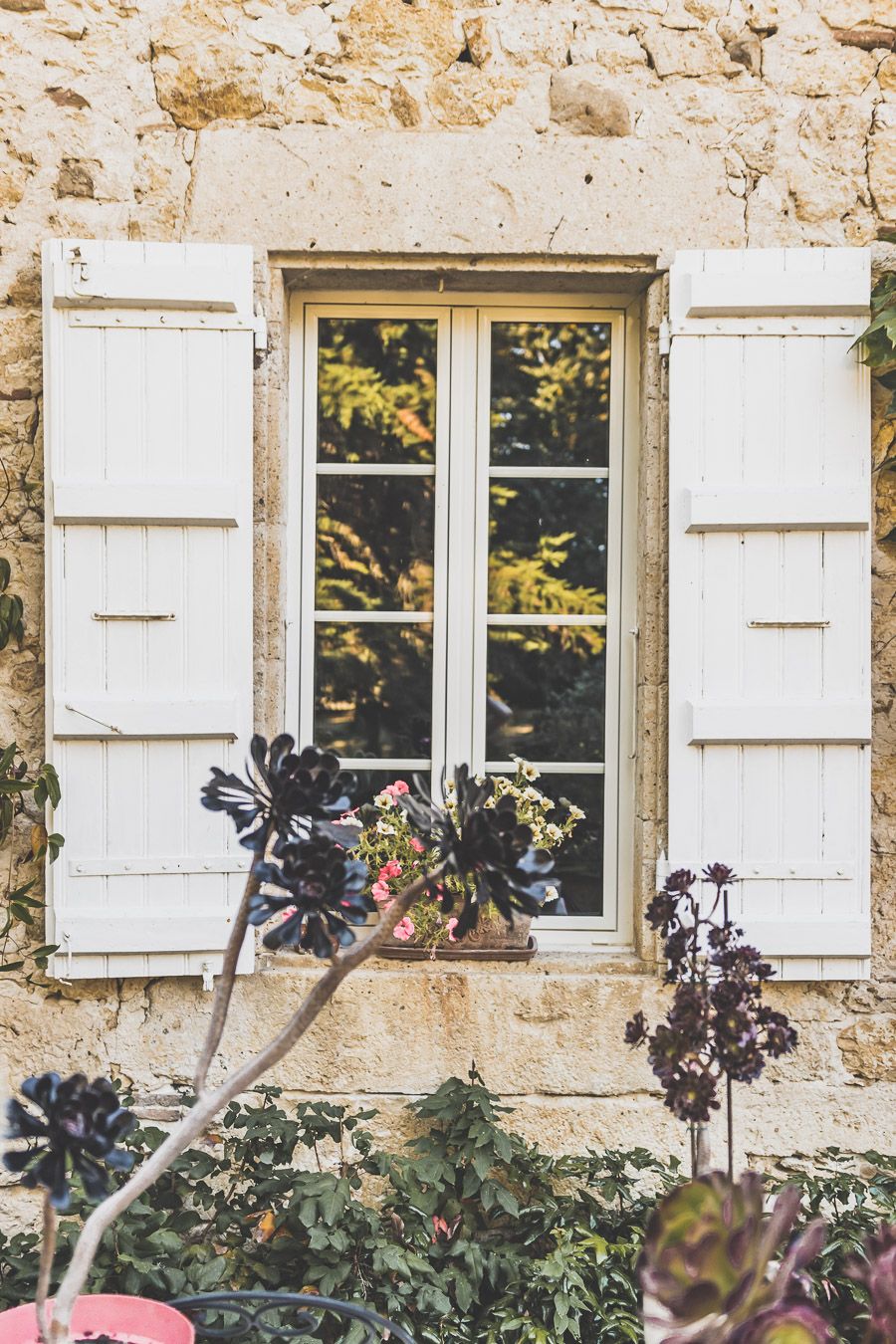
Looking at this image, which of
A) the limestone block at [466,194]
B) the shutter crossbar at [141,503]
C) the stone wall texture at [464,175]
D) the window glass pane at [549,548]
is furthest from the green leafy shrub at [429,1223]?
the limestone block at [466,194]

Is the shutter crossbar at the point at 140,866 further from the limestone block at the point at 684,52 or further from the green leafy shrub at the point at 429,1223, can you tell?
the limestone block at the point at 684,52

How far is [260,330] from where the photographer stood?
267 centimetres

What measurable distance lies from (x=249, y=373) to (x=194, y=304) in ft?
0.69

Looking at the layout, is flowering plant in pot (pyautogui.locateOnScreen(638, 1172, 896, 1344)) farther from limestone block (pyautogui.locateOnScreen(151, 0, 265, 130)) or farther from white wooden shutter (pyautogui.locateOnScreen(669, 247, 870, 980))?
limestone block (pyautogui.locateOnScreen(151, 0, 265, 130))

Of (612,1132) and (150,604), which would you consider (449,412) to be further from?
(612,1132)

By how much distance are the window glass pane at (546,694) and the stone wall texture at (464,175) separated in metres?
0.42

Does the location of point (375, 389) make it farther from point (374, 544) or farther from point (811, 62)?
point (811, 62)

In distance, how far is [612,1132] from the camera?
267cm

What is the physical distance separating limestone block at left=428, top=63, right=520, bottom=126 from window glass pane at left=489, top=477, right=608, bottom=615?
917 millimetres

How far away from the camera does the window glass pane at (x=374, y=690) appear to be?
9.64 ft

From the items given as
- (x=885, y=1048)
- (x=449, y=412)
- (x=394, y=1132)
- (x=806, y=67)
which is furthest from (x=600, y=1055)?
(x=806, y=67)

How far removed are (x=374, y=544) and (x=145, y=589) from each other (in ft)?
2.14

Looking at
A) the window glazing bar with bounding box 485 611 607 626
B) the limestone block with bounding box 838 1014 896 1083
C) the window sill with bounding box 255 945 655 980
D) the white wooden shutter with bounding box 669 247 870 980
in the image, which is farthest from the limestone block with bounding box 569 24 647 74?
the limestone block with bounding box 838 1014 896 1083

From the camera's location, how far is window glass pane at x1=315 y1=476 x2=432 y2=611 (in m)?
2.96
